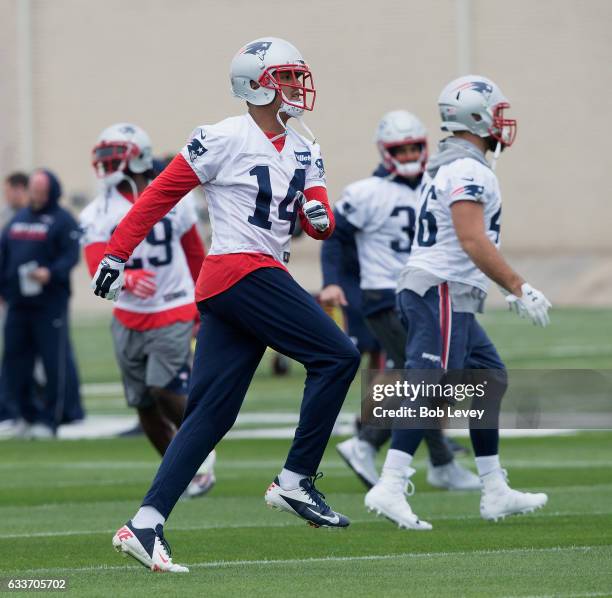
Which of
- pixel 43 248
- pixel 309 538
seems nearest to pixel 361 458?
pixel 309 538

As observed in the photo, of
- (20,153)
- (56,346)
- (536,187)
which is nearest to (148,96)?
(20,153)

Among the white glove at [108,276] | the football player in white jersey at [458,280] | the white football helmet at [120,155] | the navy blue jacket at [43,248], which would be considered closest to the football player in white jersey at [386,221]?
the white football helmet at [120,155]

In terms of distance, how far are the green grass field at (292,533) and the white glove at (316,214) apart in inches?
52.7

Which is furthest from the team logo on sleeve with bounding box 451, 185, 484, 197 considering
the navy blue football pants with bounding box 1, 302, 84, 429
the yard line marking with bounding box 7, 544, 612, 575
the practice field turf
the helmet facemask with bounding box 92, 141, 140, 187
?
the navy blue football pants with bounding box 1, 302, 84, 429

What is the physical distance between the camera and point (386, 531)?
7.66 m

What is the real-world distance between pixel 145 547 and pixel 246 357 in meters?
0.84

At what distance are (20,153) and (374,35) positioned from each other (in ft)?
27.5

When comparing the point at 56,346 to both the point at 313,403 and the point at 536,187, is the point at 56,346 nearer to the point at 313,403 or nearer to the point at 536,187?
the point at 313,403

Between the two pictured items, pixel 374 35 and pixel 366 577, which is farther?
pixel 374 35

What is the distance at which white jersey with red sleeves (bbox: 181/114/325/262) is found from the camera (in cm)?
631

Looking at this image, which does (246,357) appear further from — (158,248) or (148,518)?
(158,248)

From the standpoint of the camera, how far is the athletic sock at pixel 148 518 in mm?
6117

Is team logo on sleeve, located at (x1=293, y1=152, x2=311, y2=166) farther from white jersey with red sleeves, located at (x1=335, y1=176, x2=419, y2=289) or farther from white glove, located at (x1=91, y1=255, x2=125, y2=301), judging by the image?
white jersey with red sleeves, located at (x1=335, y1=176, x2=419, y2=289)

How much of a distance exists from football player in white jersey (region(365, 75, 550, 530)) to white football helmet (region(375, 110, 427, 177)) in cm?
176
